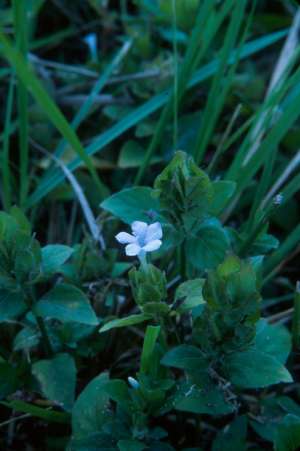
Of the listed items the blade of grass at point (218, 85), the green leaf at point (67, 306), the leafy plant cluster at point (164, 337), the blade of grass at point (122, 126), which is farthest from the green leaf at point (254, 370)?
the blade of grass at point (122, 126)

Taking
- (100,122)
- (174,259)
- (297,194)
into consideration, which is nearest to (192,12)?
(100,122)

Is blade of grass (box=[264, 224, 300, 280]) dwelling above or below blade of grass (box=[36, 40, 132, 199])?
below

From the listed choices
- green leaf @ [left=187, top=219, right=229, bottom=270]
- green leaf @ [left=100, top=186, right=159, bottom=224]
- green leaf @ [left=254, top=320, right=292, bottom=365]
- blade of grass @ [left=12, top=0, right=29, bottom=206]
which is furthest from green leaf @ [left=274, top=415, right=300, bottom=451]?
blade of grass @ [left=12, top=0, right=29, bottom=206]

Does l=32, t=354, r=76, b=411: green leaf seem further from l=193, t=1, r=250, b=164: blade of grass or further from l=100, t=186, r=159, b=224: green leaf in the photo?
l=193, t=1, r=250, b=164: blade of grass

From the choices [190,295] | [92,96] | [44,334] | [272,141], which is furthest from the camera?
[92,96]

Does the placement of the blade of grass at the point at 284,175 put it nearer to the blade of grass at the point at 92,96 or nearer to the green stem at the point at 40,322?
the blade of grass at the point at 92,96

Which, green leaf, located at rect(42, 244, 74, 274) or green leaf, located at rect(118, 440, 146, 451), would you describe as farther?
green leaf, located at rect(42, 244, 74, 274)

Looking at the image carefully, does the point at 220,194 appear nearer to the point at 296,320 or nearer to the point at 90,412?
the point at 296,320

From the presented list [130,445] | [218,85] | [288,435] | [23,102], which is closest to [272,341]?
[288,435]
